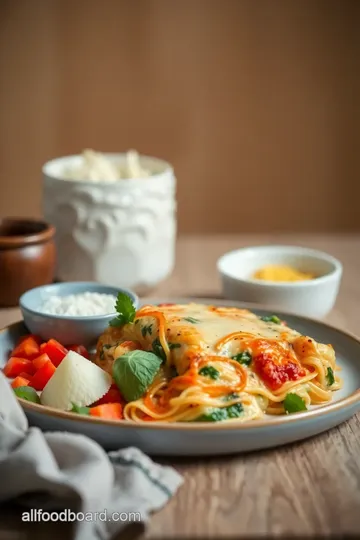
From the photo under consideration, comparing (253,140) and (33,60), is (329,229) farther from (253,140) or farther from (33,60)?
(33,60)

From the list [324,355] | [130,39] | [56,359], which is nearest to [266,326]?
[324,355]

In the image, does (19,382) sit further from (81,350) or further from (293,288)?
(293,288)

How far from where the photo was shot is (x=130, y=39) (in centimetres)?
444

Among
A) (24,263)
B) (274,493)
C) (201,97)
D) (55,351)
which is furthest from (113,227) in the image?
(201,97)

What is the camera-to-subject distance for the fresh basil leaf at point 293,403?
73.8 inches

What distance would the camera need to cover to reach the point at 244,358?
1922 millimetres

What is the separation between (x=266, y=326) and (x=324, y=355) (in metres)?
0.15

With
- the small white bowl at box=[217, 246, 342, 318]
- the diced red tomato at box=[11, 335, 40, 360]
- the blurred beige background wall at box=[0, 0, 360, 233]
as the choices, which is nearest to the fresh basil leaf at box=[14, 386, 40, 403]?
the diced red tomato at box=[11, 335, 40, 360]

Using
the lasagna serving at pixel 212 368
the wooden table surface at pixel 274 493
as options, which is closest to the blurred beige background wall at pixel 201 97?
the lasagna serving at pixel 212 368

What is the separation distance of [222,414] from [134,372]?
0.67 ft

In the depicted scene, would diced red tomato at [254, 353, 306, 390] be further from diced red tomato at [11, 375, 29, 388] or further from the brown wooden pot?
the brown wooden pot

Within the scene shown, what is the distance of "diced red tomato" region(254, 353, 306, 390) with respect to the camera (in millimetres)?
1903

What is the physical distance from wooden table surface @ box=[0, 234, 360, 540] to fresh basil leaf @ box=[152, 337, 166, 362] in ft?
0.81

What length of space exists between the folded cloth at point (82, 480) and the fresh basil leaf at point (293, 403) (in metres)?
0.32
